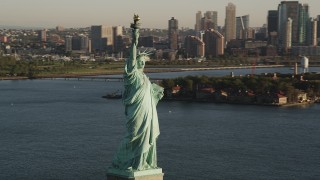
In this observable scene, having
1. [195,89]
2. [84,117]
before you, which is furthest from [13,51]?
[84,117]

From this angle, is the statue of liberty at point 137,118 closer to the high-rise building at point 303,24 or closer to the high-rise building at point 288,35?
the high-rise building at point 288,35

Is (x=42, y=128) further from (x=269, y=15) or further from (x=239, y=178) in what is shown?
(x=269, y=15)

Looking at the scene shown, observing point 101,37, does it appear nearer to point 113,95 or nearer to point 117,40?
point 117,40

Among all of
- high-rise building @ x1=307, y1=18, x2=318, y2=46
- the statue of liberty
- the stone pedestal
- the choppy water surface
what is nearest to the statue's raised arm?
the statue of liberty

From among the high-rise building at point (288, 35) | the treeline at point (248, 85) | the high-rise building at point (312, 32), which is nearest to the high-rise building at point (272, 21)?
the high-rise building at point (312, 32)

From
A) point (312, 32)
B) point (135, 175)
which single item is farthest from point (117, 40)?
point (135, 175)

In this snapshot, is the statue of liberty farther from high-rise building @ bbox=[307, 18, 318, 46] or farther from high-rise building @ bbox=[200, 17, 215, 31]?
high-rise building @ bbox=[200, 17, 215, 31]
